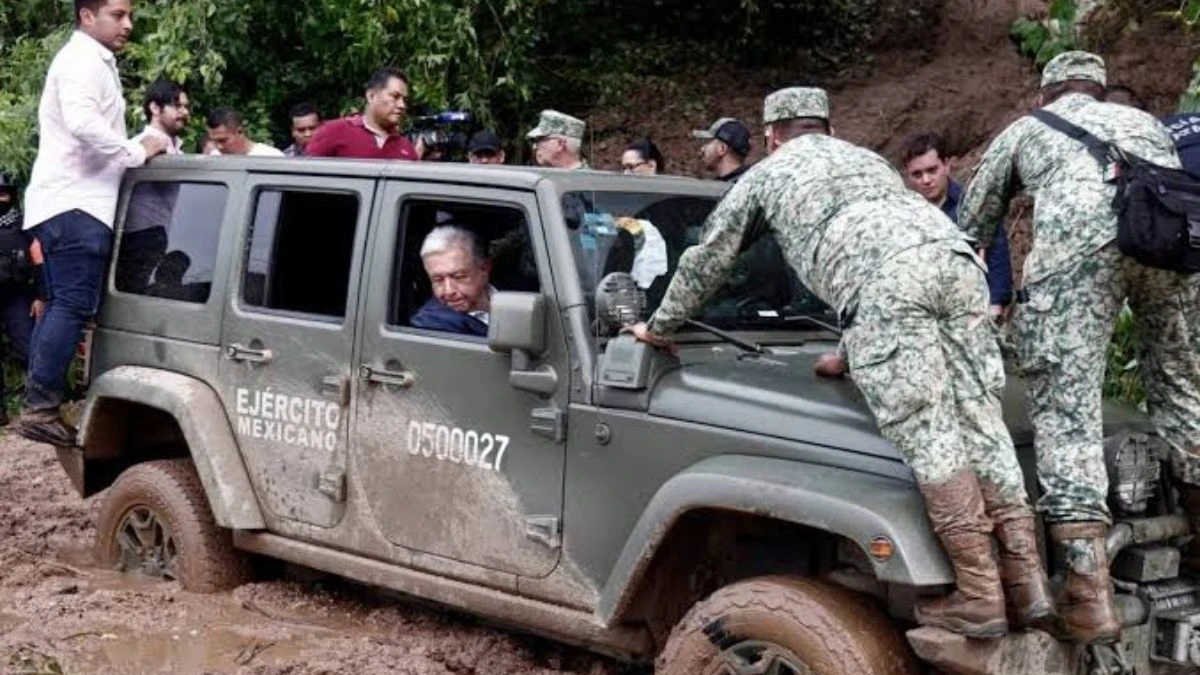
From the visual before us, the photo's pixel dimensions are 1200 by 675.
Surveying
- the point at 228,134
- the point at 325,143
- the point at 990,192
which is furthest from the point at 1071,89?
the point at 228,134

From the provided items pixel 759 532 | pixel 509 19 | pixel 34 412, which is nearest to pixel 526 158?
pixel 509 19

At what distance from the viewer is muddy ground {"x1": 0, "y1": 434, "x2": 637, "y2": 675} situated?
15.9 feet

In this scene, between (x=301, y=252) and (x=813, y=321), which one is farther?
(x=301, y=252)

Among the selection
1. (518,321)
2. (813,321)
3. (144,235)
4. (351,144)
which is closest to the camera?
(518,321)

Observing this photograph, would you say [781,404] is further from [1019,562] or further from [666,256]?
[666,256]

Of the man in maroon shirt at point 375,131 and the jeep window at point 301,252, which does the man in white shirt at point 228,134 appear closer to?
the man in maroon shirt at point 375,131

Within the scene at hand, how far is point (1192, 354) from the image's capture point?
4352 mm

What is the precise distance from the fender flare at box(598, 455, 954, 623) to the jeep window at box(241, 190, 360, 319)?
150cm

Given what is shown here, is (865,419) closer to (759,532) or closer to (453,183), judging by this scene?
(759,532)

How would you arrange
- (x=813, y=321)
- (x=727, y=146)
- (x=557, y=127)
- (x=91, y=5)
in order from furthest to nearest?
(x=727, y=146)
(x=557, y=127)
(x=91, y=5)
(x=813, y=321)

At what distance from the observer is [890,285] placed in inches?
152

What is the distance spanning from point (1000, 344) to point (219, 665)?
259cm

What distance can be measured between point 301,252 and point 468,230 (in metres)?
0.76

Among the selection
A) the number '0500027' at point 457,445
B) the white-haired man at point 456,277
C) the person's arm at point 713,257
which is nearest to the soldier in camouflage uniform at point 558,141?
the white-haired man at point 456,277
